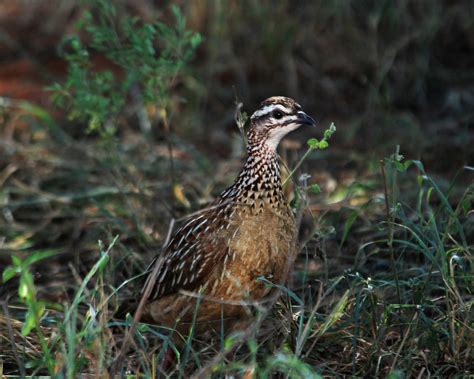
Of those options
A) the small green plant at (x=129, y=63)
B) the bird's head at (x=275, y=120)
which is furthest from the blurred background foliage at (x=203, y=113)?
the bird's head at (x=275, y=120)

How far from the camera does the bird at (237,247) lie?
4.30m

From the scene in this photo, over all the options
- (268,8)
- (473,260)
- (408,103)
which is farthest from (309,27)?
(473,260)

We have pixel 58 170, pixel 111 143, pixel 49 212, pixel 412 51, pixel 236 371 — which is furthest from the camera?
pixel 412 51

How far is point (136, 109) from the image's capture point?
7734 mm

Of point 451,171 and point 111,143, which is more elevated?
point 111,143

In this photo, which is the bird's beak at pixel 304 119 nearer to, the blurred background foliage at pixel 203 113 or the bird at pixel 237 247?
the bird at pixel 237 247

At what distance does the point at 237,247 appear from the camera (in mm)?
4336

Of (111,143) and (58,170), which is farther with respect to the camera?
(58,170)

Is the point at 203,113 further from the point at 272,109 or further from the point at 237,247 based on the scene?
the point at 237,247

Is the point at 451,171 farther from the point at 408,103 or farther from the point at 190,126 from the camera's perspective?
the point at 190,126

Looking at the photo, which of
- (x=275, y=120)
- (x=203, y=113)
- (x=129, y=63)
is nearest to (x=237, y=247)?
(x=275, y=120)

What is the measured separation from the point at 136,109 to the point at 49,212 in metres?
1.55

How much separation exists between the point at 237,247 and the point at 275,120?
67 centimetres

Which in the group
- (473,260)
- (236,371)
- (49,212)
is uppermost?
(473,260)
